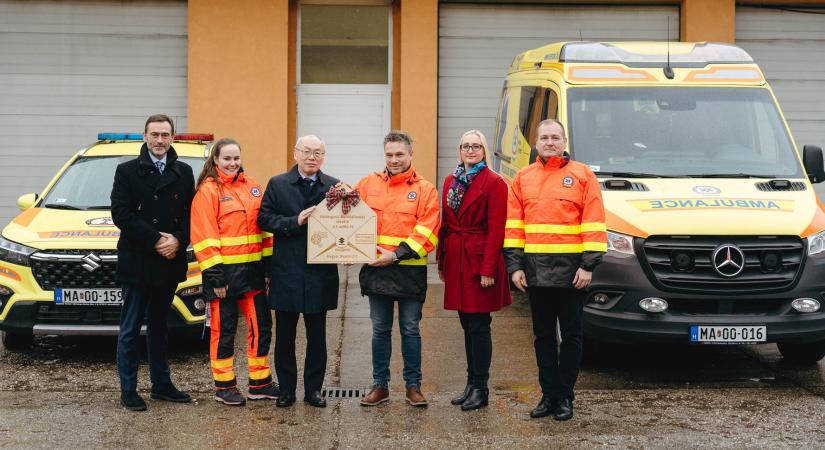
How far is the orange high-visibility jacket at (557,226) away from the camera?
20.0 ft

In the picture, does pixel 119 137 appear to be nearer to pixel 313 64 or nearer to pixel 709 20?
pixel 313 64

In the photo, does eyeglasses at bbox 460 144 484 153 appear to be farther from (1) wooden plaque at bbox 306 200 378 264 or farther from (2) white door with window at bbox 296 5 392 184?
(2) white door with window at bbox 296 5 392 184

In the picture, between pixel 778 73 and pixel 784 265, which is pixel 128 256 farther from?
pixel 778 73

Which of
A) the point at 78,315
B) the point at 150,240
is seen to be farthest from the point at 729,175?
the point at 78,315

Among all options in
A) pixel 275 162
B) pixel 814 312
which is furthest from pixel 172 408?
pixel 275 162

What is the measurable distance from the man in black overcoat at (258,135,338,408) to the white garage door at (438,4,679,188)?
24.5 feet

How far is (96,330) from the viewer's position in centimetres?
748

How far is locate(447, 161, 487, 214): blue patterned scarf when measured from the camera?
6402 mm

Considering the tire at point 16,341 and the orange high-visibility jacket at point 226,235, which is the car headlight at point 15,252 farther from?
the orange high-visibility jacket at point 226,235

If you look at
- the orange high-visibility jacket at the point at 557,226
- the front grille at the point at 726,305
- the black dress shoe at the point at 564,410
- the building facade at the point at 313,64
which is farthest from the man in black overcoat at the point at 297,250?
the building facade at the point at 313,64

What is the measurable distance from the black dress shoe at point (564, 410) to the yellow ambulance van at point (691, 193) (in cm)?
87

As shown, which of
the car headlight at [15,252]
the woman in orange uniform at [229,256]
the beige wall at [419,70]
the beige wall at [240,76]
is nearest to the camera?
the woman in orange uniform at [229,256]

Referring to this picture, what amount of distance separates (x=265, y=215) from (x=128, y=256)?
89cm

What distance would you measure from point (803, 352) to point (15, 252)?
19.1ft
